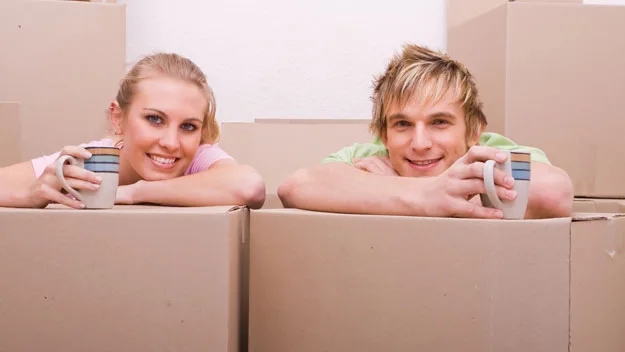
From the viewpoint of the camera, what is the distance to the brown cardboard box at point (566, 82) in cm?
157

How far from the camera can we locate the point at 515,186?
0.88 meters

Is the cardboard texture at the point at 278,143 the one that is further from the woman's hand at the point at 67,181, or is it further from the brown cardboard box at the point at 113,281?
the brown cardboard box at the point at 113,281

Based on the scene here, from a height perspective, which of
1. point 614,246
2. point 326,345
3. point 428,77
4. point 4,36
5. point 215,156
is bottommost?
point 326,345

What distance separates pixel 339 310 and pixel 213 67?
1.33m

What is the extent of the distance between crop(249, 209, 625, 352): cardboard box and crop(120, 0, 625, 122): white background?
1.21 m

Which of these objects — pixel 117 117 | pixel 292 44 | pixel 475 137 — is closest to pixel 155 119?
pixel 117 117

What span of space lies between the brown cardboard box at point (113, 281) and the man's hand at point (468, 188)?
0.90ft

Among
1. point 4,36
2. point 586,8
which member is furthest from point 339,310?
point 4,36

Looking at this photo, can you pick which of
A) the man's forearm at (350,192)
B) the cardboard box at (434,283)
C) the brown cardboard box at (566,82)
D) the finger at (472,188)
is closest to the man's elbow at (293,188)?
the man's forearm at (350,192)

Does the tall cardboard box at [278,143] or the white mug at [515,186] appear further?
the tall cardboard box at [278,143]

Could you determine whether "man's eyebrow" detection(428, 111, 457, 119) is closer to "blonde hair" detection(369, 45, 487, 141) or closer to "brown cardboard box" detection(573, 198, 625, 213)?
"blonde hair" detection(369, 45, 487, 141)

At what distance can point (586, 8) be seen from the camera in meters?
1.57

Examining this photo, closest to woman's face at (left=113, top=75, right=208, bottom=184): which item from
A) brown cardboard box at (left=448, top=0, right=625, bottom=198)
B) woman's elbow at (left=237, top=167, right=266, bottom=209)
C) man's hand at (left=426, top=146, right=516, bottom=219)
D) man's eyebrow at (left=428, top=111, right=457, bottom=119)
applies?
woman's elbow at (left=237, top=167, right=266, bottom=209)

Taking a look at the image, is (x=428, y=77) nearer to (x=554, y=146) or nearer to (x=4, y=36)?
(x=554, y=146)
